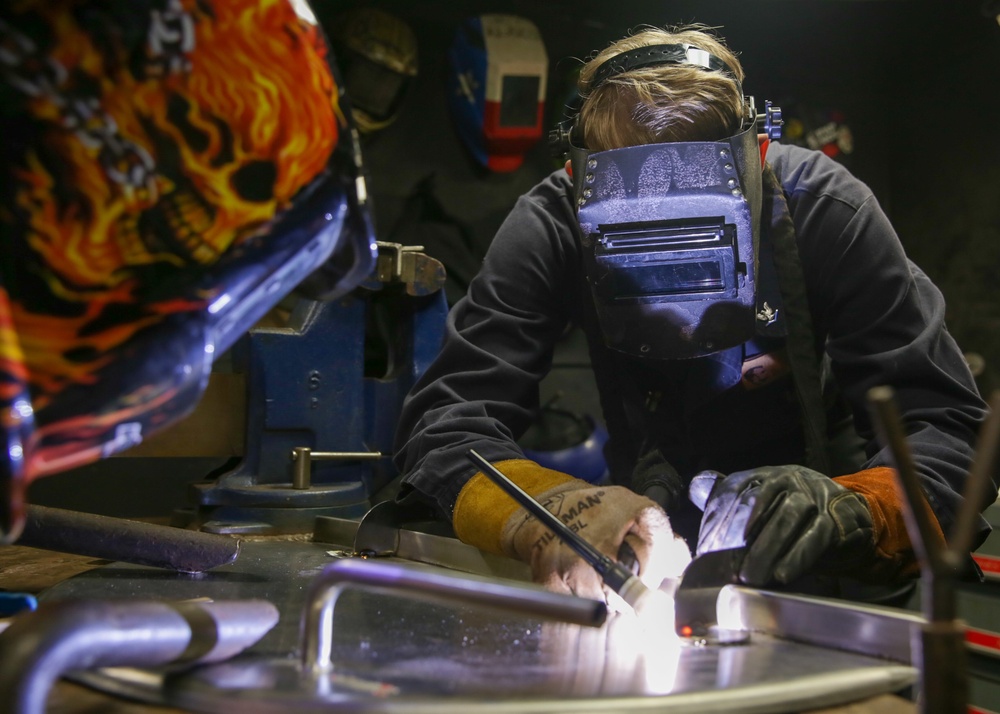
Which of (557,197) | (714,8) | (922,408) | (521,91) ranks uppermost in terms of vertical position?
(714,8)

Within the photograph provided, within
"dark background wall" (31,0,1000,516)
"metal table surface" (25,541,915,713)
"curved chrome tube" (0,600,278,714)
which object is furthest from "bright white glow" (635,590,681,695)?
"dark background wall" (31,0,1000,516)

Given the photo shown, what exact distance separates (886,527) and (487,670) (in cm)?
59

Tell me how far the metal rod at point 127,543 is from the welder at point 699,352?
0.29 meters

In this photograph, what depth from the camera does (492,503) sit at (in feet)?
3.20

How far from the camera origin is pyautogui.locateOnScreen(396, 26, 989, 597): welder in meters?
0.88

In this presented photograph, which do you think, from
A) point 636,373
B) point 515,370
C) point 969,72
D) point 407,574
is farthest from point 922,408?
point 969,72

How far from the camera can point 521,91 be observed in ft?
9.64

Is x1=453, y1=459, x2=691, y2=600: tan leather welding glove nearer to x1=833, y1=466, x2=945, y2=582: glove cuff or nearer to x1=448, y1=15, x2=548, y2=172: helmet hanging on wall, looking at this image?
x1=833, y1=466, x2=945, y2=582: glove cuff

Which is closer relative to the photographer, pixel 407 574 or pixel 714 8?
pixel 407 574

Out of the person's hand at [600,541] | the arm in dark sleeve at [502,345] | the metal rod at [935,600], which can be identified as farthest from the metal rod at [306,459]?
the metal rod at [935,600]

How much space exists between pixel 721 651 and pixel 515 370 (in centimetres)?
69

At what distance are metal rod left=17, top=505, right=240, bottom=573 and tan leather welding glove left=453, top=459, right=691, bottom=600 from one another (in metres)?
0.28

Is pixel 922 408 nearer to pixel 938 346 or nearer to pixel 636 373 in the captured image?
pixel 938 346

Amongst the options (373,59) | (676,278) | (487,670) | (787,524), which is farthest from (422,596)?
(373,59)
